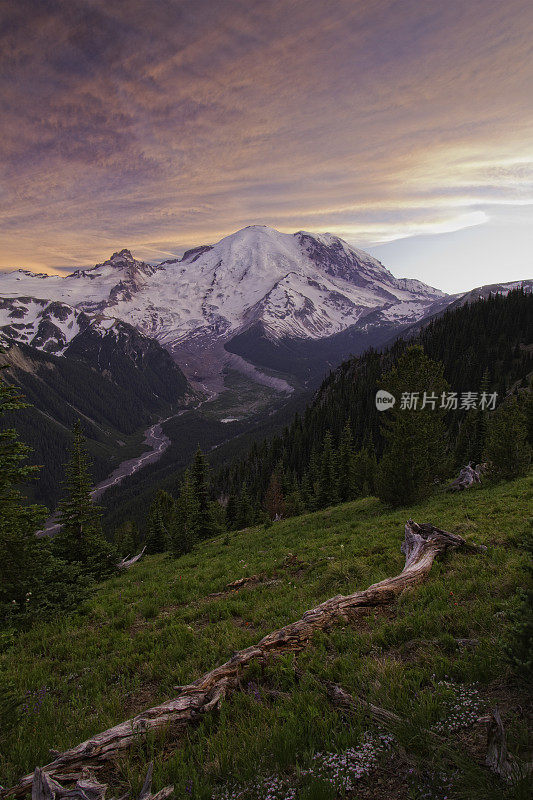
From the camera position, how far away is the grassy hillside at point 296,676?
3723 mm

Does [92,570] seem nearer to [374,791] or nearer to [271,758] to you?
[271,758]

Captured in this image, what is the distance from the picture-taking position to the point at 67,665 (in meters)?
8.52

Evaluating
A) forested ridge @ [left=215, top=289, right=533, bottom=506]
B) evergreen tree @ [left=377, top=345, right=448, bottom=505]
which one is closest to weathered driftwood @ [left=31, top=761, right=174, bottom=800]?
evergreen tree @ [left=377, top=345, right=448, bottom=505]

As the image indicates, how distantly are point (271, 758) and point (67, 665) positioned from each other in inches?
282

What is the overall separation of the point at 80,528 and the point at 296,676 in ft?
64.1

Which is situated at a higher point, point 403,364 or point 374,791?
point 403,364

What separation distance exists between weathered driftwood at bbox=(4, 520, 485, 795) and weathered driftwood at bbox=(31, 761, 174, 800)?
0.32m

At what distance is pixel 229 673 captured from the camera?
602 centimetres

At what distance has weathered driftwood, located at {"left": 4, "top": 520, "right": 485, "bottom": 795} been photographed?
13.9 ft

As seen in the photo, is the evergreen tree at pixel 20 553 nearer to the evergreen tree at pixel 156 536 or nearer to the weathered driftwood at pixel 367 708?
the weathered driftwood at pixel 367 708

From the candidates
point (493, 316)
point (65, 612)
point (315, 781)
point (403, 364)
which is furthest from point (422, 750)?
point (493, 316)

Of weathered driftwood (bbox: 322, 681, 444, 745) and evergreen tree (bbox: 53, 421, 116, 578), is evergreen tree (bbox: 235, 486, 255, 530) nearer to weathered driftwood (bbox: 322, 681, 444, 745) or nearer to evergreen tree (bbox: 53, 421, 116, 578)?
evergreen tree (bbox: 53, 421, 116, 578)

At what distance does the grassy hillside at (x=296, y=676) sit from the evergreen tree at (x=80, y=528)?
27.7 feet

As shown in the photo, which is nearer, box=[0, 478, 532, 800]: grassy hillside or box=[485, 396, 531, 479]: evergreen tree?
box=[0, 478, 532, 800]: grassy hillside
